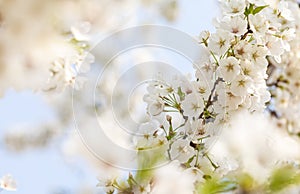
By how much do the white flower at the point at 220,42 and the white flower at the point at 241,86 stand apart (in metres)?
0.07

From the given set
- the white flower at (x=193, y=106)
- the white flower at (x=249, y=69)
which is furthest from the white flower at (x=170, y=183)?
the white flower at (x=249, y=69)

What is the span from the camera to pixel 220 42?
38.8 inches

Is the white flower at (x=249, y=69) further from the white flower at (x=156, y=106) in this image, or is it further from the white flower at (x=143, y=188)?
the white flower at (x=143, y=188)

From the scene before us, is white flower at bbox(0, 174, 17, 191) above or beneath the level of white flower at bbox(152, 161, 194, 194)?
above

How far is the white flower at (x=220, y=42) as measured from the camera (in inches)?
38.5

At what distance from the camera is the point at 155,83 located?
1.03 m

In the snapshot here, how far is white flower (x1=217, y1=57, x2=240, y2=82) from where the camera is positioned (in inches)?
37.0

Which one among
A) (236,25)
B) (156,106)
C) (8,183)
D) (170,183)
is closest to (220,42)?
(236,25)

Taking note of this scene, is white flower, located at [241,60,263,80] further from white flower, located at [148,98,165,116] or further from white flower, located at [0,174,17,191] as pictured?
white flower, located at [0,174,17,191]

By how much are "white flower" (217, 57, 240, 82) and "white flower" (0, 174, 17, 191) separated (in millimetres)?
411

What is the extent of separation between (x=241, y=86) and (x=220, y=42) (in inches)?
3.8

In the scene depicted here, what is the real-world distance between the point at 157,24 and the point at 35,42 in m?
0.74

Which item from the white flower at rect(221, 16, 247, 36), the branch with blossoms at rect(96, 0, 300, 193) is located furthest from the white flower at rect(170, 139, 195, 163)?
the white flower at rect(221, 16, 247, 36)

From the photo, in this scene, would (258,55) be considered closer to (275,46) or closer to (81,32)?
(275,46)
